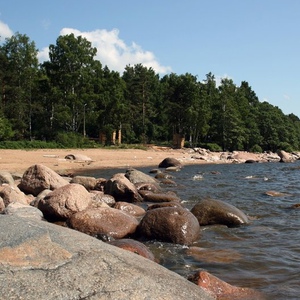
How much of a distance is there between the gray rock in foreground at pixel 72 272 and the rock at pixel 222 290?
1.24 m

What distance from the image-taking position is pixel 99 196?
39.0ft

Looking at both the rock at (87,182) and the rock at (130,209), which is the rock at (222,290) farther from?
the rock at (87,182)

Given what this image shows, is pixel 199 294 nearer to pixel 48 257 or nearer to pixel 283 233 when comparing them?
pixel 48 257

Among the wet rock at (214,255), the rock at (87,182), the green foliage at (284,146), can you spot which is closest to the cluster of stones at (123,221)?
the wet rock at (214,255)

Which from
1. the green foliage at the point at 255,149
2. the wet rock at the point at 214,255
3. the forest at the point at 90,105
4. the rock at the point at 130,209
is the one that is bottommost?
the wet rock at the point at 214,255

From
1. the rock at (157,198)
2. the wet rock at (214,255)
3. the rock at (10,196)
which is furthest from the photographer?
the rock at (157,198)

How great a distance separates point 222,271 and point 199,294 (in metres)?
2.63

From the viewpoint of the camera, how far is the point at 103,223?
7.89 metres

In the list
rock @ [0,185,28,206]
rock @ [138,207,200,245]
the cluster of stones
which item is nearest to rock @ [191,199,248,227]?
the cluster of stones

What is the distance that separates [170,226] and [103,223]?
1336 millimetres

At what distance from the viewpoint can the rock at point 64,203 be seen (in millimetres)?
9039

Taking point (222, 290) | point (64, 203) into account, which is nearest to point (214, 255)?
point (222, 290)

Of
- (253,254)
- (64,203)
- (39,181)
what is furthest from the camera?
(39,181)

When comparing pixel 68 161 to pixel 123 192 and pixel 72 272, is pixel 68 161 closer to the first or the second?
pixel 123 192
